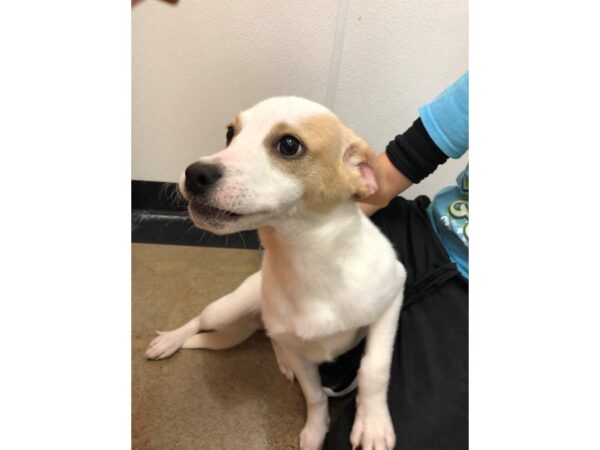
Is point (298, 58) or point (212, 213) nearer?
point (212, 213)

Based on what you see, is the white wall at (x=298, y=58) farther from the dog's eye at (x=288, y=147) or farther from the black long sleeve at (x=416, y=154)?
the dog's eye at (x=288, y=147)

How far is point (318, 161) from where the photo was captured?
32.5 inches

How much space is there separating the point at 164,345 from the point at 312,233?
0.89m

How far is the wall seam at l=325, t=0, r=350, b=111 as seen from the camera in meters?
1.47

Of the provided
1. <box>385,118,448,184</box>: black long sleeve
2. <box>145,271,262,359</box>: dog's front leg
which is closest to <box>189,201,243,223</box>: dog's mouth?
<box>145,271,262,359</box>: dog's front leg

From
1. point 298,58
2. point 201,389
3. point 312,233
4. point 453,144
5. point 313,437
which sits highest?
point 298,58

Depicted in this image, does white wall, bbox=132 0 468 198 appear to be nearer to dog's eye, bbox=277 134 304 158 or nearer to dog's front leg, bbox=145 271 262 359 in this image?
dog's front leg, bbox=145 271 262 359

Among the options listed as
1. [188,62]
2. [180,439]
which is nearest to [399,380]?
[180,439]

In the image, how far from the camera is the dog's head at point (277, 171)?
0.71 metres

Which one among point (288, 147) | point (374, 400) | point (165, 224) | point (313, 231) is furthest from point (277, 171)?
point (165, 224)

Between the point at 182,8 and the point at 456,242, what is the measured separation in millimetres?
1281

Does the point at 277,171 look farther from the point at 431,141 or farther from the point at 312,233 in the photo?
the point at 431,141

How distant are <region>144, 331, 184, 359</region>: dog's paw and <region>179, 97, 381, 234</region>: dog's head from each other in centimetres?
89
